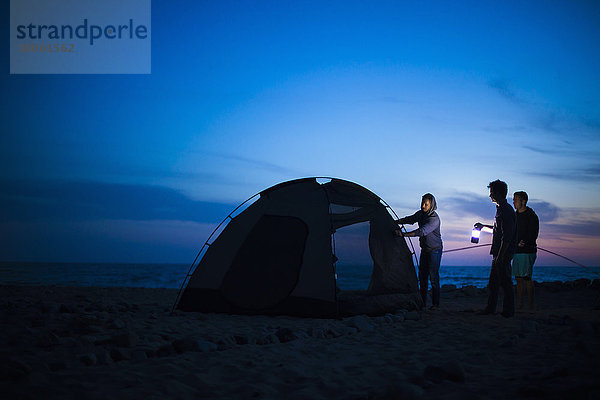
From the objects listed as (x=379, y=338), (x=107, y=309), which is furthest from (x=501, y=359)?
(x=107, y=309)

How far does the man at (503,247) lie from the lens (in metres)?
6.57

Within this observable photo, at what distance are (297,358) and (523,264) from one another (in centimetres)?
565

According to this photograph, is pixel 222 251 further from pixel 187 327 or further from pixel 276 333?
pixel 276 333

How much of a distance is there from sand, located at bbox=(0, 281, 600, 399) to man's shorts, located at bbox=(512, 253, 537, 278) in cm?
142

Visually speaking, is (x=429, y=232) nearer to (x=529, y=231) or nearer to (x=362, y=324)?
(x=529, y=231)

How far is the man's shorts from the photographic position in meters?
7.66

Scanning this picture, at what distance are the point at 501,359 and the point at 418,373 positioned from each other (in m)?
0.96

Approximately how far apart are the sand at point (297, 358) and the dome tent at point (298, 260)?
1.33 feet

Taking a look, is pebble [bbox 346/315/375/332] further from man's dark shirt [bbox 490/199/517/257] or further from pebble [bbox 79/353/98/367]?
pebble [bbox 79/353/98/367]

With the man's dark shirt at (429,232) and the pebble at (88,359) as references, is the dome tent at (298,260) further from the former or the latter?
the pebble at (88,359)

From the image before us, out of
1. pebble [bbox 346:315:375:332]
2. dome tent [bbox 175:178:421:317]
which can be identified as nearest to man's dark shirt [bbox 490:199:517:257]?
dome tent [bbox 175:178:421:317]

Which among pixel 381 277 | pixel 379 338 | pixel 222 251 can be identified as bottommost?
pixel 379 338

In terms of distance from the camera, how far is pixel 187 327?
5562 millimetres

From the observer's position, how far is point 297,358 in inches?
159
